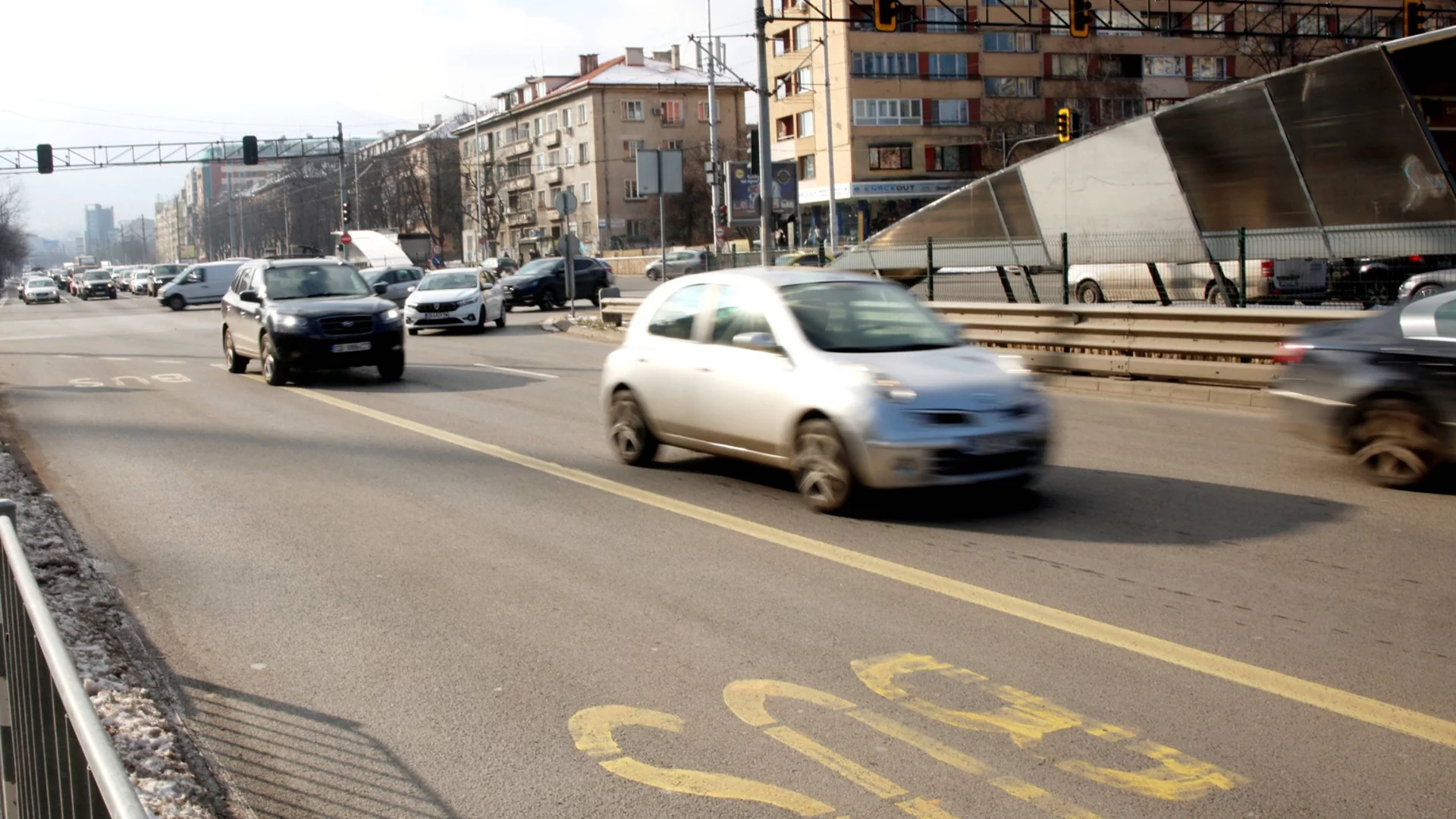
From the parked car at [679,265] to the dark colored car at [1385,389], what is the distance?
140 ft

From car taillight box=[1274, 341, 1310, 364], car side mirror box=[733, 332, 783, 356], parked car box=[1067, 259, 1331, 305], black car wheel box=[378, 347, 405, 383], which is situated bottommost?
black car wheel box=[378, 347, 405, 383]

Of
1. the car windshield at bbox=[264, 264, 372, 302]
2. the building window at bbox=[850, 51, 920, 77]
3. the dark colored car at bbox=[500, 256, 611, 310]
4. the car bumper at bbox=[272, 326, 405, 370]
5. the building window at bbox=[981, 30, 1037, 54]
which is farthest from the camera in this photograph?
the building window at bbox=[981, 30, 1037, 54]

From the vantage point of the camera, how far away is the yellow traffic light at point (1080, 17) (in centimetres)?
2697

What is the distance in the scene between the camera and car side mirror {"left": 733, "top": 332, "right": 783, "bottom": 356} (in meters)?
9.01

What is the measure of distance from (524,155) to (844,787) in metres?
110

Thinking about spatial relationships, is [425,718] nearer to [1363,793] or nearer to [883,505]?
[1363,793]

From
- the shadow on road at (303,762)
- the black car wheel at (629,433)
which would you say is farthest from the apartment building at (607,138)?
the shadow on road at (303,762)

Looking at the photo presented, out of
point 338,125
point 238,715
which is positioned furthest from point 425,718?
point 338,125

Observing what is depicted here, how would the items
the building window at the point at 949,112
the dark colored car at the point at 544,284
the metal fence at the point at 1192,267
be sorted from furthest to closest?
1. the building window at the point at 949,112
2. the dark colored car at the point at 544,284
3. the metal fence at the point at 1192,267

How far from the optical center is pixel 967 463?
817 cm

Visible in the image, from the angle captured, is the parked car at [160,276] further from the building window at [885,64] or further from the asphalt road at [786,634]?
the asphalt road at [786,634]

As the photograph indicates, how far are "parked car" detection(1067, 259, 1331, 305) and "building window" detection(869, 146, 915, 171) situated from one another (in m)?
49.8

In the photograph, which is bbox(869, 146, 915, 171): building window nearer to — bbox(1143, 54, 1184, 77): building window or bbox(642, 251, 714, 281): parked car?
bbox(642, 251, 714, 281): parked car

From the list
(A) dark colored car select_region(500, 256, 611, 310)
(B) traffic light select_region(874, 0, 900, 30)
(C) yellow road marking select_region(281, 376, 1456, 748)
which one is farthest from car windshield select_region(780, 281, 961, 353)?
(A) dark colored car select_region(500, 256, 611, 310)
